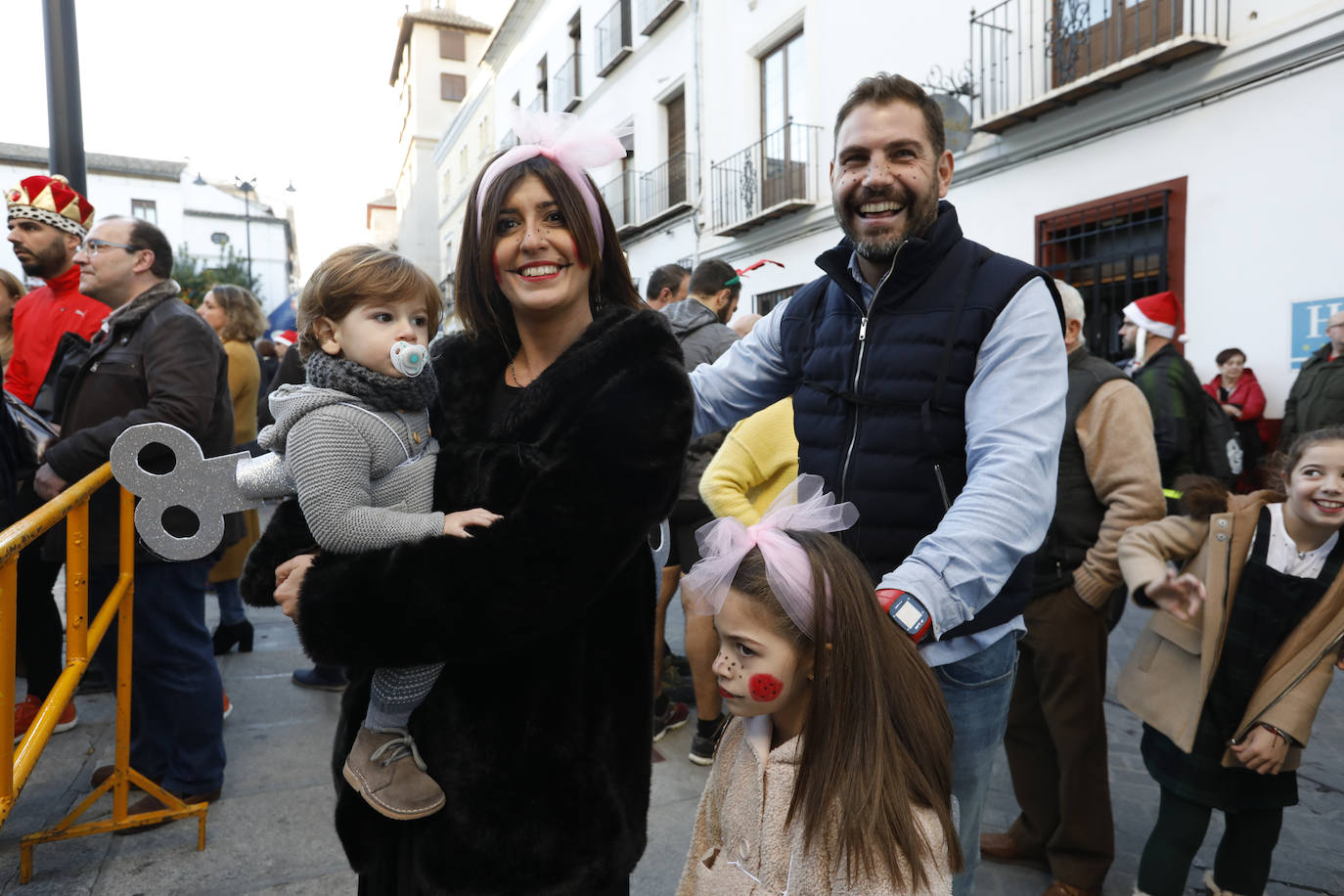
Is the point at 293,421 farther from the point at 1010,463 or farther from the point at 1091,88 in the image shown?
the point at 1091,88

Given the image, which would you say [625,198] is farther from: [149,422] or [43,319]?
[149,422]

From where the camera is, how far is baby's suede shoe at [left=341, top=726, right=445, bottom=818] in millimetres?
1469

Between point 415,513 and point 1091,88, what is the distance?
25.6 feet

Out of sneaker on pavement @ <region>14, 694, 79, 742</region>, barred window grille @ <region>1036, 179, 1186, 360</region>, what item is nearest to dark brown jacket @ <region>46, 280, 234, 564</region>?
sneaker on pavement @ <region>14, 694, 79, 742</region>

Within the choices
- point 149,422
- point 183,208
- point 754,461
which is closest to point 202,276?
point 183,208

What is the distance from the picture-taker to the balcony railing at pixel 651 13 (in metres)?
14.7

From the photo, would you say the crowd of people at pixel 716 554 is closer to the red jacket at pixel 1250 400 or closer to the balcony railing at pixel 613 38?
the red jacket at pixel 1250 400

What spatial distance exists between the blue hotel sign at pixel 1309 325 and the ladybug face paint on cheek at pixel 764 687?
21.1 feet

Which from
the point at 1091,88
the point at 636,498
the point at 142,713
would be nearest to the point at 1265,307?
the point at 1091,88

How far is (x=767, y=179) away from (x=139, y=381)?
1066 centimetres

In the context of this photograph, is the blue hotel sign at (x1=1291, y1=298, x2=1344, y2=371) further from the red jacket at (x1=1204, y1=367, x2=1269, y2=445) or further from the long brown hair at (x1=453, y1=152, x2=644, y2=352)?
the long brown hair at (x1=453, y1=152, x2=644, y2=352)

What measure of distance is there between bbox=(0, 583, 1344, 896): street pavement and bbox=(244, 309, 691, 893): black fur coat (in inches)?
62.7

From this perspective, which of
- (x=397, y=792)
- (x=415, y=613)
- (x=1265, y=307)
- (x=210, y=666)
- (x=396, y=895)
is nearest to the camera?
(x=415, y=613)

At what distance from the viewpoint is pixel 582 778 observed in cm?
150
